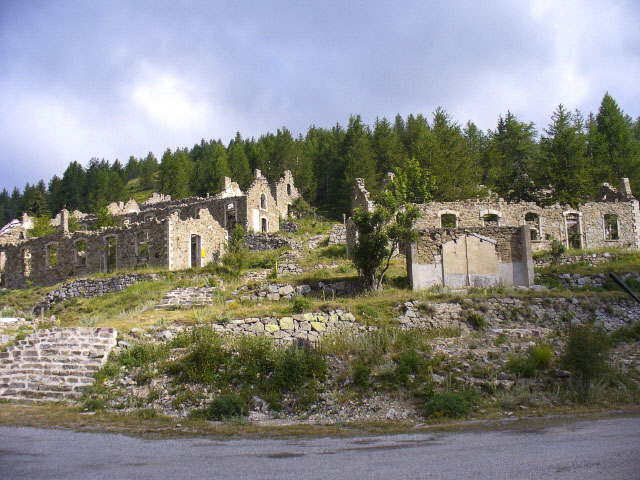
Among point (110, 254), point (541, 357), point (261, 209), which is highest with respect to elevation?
point (261, 209)

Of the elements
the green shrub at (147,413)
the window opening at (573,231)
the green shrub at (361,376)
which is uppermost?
the window opening at (573,231)

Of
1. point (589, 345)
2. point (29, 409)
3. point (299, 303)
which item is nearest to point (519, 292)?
point (589, 345)

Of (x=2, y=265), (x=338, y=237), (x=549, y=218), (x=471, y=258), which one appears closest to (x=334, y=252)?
(x=338, y=237)

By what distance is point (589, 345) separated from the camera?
43.1ft

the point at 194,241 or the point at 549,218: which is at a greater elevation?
the point at 549,218

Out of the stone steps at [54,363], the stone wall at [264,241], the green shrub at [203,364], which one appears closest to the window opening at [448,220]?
the stone wall at [264,241]

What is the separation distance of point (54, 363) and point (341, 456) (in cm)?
1017

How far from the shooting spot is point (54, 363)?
1391 cm

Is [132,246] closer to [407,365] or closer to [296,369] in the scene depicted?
[296,369]

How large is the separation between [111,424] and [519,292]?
49.7 feet

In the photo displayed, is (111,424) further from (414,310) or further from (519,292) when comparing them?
(519,292)

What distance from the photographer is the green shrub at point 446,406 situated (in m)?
11.4

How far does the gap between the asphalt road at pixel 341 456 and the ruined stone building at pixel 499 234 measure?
1224cm

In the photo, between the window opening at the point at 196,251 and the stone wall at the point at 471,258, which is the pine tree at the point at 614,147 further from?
the window opening at the point at 196,251
